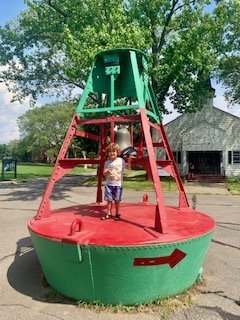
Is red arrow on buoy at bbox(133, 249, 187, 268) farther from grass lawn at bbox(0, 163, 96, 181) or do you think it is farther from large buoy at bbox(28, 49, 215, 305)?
grass lawn at bbox(0, 163, 96, 181)

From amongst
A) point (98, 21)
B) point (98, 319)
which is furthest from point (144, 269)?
point (98, 21)

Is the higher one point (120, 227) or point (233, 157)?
point (233, 157)

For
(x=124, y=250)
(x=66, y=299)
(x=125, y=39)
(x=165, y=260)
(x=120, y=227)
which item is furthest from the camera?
(x=125, y=39)

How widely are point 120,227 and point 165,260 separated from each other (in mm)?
845

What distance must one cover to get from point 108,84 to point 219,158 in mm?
22980

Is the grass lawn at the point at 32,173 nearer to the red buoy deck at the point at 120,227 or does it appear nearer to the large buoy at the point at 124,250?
the red buoy deck at the point at 120,227

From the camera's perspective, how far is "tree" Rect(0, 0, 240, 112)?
16.5 m

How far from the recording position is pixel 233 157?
89.8 ft

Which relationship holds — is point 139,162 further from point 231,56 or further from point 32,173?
point 32,173

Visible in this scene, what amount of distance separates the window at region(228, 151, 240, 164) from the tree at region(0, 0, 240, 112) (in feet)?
22.3

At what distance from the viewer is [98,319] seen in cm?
412

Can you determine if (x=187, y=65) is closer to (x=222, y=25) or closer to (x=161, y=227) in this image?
(x=222, y=25)

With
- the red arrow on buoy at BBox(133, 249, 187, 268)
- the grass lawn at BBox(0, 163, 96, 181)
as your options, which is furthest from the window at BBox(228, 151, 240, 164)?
the red arrow on buoy at BBox(133, 249, 187, 268)

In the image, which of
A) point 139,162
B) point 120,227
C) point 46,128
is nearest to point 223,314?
point 120,227
